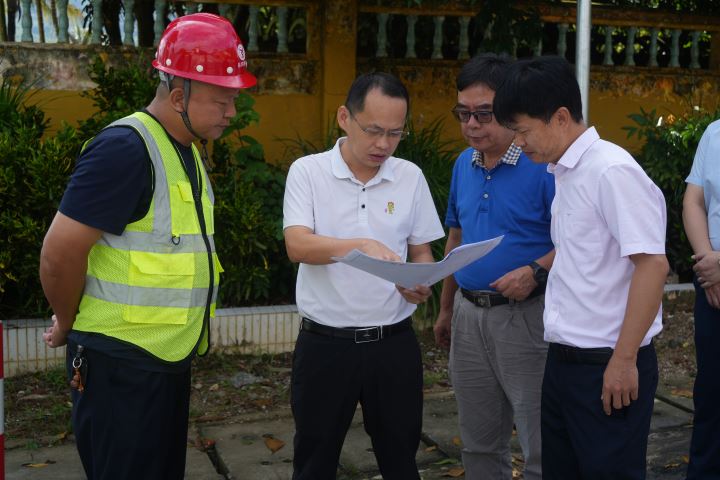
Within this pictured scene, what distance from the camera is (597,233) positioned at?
278 centimetres

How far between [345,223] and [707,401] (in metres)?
1.89

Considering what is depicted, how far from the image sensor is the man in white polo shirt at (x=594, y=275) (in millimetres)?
2689

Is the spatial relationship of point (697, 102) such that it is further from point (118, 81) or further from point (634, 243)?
point (634, 243)

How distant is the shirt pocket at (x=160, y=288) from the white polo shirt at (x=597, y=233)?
1190 millimetres

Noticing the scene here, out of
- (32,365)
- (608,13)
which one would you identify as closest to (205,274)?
(32,365)

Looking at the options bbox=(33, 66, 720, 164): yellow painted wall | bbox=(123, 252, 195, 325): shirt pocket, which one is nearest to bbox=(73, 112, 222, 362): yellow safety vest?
bbox=(123, 252, 195, 325): shirt pocket

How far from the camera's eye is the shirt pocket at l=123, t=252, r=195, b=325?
8.79 feet

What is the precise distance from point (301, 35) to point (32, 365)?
3650mm

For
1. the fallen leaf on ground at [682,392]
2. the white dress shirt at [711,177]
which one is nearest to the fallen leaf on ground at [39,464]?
the white dress shirt at [711,177]

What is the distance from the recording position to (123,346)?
106 inches

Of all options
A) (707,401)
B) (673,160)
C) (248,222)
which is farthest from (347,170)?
(673,160)

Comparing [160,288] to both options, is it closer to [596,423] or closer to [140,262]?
[140,262]

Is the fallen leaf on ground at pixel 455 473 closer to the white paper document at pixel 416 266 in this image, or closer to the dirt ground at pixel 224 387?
the dirt ground at pixel 224 387

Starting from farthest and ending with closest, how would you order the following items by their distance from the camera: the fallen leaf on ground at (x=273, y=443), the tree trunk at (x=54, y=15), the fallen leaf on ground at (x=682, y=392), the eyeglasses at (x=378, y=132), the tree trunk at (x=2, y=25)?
1. the tree trunk at (x=54, y=15)
2. the tree trunk at (x=2, y=25)
3. the fallen leaf on ground at (x=682, y=392)
4. the fallen leaf on ground at (x=273, y=443)
5. the eyeglasses at (x=378, y=132)
